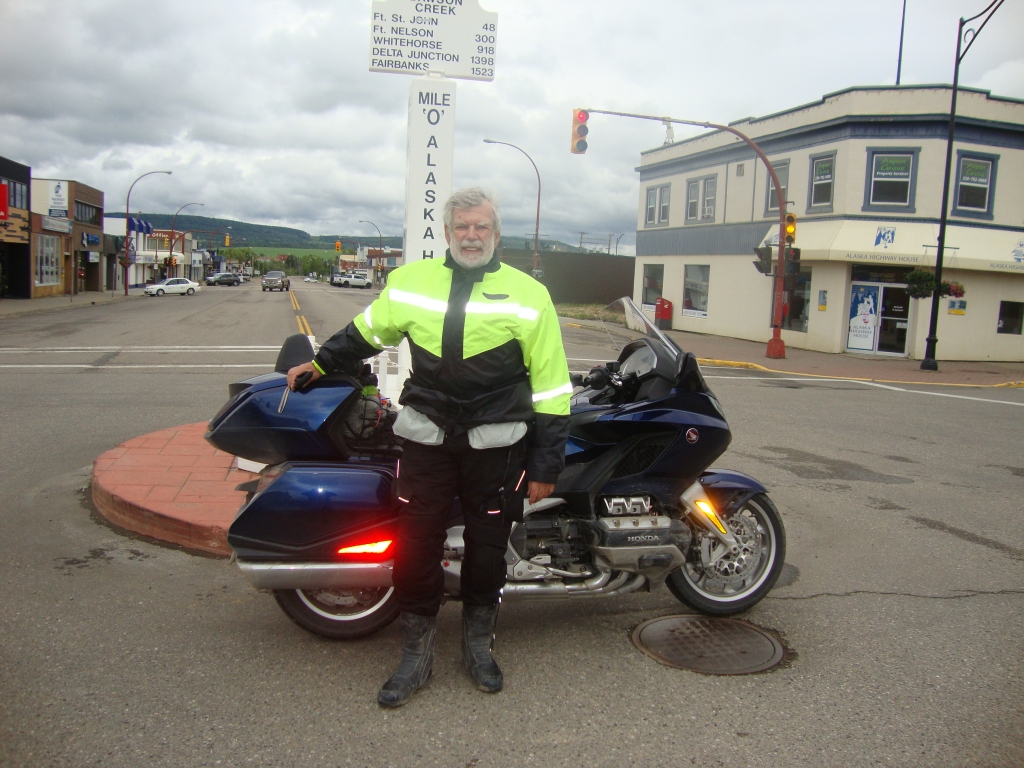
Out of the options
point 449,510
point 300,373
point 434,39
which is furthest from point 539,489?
point 434,39

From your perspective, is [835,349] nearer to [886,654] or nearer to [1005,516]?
[1005,516]

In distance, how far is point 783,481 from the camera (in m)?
7.34

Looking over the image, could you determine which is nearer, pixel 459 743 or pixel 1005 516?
pixel 459 743

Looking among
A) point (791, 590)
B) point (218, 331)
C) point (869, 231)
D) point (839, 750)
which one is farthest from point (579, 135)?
point (839, 750)

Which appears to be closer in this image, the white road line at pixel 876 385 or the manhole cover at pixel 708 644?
the manhole cover at pixel 708 644

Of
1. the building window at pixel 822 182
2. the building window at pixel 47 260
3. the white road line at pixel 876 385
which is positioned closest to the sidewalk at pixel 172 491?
the white road line at pixel 876 385

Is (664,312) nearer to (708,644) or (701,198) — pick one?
(701,198)

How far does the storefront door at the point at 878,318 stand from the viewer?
898 inches

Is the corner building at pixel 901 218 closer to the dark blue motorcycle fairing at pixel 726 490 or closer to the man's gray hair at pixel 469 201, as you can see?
the dark blue motorcycle fairing at pixel 726 490

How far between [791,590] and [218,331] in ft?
67.0

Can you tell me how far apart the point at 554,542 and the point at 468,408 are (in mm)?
889

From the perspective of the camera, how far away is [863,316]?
23.2m

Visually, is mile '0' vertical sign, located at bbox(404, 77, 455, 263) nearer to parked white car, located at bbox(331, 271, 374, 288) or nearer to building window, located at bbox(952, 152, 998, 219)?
building window, located at bbox(952, 152, 998, 219)

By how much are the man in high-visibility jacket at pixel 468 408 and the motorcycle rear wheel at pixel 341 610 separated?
376 mm
